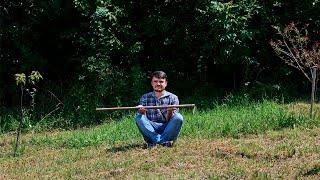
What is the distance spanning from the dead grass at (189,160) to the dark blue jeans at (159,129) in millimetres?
208

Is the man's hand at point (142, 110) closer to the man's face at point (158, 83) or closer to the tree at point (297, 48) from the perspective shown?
the man's face at point (158, 83)

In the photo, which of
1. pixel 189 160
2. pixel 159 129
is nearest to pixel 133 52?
pixel 159 129

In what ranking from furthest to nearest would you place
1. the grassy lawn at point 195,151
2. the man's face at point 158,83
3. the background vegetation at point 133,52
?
the background vegetation at point 133,52, the man's face at point 158,83, the grassy lawn at point 195,151

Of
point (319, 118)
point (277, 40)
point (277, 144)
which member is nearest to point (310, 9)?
point (277, 40)

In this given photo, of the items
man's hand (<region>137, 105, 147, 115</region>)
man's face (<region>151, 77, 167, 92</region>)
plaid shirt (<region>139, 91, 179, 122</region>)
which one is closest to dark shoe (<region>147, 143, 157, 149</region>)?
plaid shirt (<region>139, 91, 179, 122</region>)

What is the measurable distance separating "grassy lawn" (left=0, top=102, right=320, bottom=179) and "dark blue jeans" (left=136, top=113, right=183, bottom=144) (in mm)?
190

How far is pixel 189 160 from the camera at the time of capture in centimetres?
766

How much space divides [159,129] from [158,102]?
0.41 meters

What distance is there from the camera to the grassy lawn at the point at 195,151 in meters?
7.11

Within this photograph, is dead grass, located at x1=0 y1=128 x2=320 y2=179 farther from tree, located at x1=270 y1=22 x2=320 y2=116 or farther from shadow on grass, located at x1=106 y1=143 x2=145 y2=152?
tree, located at x1=270 y1=22 x2=320 y2=116

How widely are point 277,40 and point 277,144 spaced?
200 inches

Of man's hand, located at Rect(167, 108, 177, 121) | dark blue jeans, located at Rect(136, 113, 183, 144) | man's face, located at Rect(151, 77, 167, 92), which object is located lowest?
dark blue jeans, located at Rect(136, 113, 183, 144)

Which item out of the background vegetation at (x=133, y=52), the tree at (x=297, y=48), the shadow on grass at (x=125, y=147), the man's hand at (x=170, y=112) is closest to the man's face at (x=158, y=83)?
the man's hand at (x=170, y=112)

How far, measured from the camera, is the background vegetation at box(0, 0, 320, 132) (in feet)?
41.9
